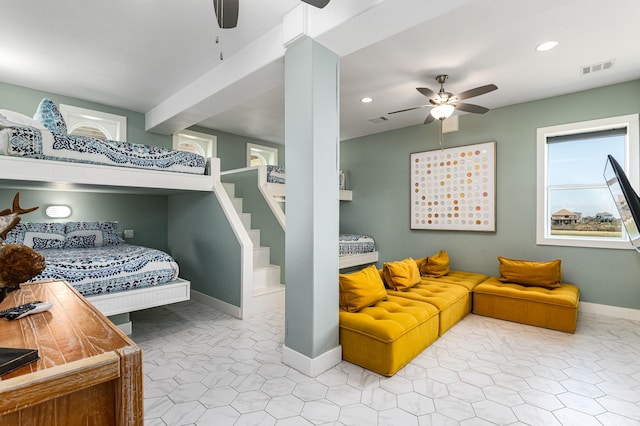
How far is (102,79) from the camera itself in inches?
138

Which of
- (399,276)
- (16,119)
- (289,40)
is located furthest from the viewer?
(399,276)

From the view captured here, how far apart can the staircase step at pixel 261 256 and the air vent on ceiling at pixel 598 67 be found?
409 cm

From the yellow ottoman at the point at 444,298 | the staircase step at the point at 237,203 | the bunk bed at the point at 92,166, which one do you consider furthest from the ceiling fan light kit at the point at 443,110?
the staircase step at the point at 237,203

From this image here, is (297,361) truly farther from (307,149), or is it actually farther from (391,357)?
(307,149)

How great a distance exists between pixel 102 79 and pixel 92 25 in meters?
1.11

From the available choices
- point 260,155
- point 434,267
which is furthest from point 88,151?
point 434,267

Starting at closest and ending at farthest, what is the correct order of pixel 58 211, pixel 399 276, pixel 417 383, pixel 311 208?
pixel 417 383, pixel 311 208, pixel 399 276, pixel 58 211

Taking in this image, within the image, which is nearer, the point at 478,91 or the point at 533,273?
the point at 478,91

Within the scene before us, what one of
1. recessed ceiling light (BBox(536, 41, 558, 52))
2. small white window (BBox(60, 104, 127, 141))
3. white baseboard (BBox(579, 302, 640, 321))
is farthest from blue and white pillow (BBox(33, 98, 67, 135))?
white baseboard (BBox(579, 302, 640, 321))

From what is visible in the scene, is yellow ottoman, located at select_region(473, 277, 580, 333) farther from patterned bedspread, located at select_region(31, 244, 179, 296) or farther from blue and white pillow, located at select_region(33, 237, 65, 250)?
blue and white pillow, located at select_region(33, 237, 65, 250)

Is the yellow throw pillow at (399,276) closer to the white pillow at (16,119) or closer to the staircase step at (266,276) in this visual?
the staircase step at (266,276)

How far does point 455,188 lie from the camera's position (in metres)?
4.58

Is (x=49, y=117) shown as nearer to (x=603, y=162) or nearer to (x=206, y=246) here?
(x=206, y=246)

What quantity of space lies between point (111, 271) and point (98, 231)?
1.63 metres
